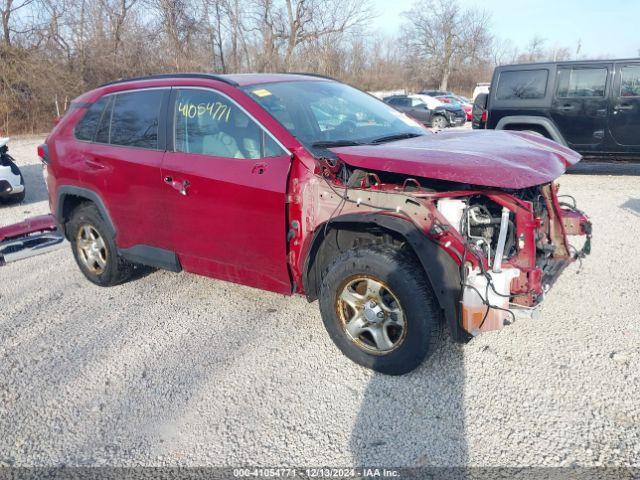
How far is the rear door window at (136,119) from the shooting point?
4.12m

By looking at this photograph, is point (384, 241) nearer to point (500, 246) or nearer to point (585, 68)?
point (500, 246)

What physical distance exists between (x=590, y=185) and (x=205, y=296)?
7.16 meters

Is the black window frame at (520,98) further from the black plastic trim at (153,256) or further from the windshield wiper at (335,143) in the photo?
the black plastic trim at (153,256)

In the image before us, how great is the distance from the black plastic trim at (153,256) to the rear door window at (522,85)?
768cm

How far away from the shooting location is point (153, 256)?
430 centimetres

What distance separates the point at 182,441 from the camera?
2.79 meters

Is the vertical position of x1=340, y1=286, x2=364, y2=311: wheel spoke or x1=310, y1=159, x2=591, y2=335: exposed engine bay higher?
x1=310, y1=159, x2=591, y2=335: exposed engine bay

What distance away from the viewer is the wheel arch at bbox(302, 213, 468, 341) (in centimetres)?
286

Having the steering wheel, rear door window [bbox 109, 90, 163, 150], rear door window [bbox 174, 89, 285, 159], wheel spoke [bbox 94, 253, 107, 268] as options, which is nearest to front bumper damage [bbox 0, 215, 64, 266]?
wheel spoke [bbox 94, 253, 107, 268]

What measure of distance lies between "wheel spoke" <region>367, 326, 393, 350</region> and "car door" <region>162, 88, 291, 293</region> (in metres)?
0.70

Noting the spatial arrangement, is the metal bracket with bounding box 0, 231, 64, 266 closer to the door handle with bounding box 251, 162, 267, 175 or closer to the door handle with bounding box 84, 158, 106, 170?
the door handle with bounding box 84, 158, 106, 170

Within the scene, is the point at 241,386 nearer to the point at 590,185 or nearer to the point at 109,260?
the point at 109,260

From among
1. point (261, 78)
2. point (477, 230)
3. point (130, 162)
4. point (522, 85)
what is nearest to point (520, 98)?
point (522, 85)

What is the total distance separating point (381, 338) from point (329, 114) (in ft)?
5.84
